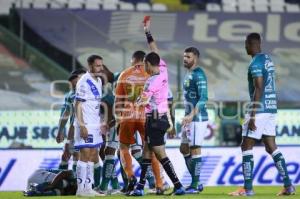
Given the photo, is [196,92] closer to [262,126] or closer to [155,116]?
[155,116]

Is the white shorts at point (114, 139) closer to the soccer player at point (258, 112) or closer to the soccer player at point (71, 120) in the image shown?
the soccer player at point (71, 120)

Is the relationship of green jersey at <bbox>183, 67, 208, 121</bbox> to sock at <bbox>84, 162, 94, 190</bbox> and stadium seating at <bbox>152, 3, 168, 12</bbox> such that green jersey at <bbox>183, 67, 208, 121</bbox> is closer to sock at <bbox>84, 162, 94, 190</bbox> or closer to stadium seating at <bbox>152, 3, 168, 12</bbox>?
sock at <bbox>84, 162, 94, 190</bbox>

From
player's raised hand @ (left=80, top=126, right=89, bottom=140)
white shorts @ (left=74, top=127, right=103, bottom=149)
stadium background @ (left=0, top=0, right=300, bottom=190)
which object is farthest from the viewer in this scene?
stadium background @ (left=0, top=0, right=300, bottom=190)

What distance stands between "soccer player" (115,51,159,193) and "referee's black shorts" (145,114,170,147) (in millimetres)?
563

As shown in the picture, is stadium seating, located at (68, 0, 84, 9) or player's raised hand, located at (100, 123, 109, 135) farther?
stadium seating, located at (68, 0, 84, 9)

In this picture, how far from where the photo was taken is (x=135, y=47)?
2512 cm

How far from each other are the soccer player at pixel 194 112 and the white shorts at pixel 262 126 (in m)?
1.04

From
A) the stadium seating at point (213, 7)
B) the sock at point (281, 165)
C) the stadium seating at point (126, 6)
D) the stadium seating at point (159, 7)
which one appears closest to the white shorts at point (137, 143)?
the sock at point (281, 165)

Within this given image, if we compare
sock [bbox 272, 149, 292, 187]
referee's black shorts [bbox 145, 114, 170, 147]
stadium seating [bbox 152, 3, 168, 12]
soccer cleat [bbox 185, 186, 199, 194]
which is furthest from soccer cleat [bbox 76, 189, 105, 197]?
stadium seating [bbox 152, 3, 168, 12]

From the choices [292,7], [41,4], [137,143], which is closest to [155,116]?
[137,143]

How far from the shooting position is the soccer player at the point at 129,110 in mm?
13438

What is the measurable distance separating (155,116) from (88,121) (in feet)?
3.38

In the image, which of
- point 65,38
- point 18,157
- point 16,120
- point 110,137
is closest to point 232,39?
point 65,38

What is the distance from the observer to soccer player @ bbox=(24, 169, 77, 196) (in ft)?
45.1
